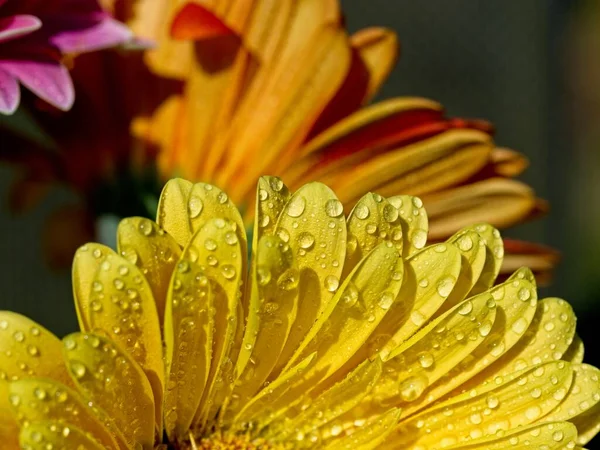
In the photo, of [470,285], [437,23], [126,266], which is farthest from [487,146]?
[437,23]

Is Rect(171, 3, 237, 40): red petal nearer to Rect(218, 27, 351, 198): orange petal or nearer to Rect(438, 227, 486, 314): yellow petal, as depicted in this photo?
Rect(218, 27, 351, 198): orange petal

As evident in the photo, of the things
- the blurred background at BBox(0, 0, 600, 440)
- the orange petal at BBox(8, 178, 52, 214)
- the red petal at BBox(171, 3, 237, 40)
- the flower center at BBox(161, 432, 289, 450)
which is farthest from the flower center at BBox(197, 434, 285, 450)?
the blurred background at BBox(0, 0, 600, 440)

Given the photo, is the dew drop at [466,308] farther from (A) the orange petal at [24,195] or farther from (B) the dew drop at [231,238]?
(A) the orange petal at [24,195]

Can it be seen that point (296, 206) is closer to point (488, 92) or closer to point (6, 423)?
point (6, 423)

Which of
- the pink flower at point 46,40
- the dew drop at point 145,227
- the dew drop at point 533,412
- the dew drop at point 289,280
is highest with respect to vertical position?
the pink flower at point 46,40

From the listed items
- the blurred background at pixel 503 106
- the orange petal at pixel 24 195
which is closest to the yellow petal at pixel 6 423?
the orange petal at pixel 24 195

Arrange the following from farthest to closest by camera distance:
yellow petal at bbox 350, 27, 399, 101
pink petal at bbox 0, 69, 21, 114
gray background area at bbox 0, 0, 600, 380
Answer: gray background area at bbox 0, 0, 600, 380 → yellow petal at bbox 350, 27, 399, 101 → pink petal at bbox 0, 69, 21, 114

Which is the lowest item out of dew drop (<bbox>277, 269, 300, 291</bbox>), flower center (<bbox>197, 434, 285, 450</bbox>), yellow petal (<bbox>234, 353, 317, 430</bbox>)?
flower center (<bbox>197, 434, 285, 450</bbox>)

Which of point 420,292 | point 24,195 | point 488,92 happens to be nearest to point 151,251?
point 420,292
